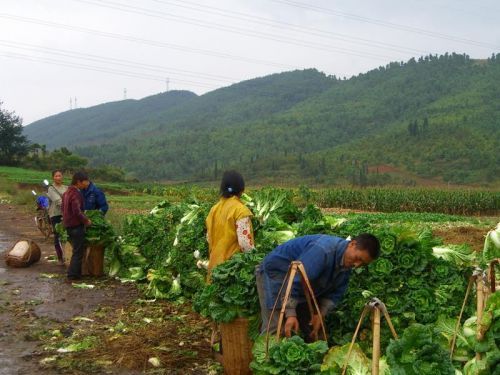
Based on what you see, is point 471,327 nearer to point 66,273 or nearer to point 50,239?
point 66,273

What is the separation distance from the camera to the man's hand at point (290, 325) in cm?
440

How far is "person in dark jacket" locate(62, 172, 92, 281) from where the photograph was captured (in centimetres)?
938

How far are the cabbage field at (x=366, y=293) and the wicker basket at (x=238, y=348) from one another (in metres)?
0.08

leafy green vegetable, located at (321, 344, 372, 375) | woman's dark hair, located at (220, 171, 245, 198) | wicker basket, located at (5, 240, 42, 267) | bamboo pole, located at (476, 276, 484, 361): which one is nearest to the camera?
bamboo pole, located at (476, 276, 484, 361)

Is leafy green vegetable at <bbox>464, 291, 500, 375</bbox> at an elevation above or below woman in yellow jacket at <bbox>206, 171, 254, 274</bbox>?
below

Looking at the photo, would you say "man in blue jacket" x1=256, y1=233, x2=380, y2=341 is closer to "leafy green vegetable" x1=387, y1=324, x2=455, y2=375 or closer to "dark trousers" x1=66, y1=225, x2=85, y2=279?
"leafy green vegetable" x1=387, y1=324, x2=455, y2=375

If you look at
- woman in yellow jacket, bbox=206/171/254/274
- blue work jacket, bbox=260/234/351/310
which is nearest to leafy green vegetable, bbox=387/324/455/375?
blue work jacket, bbox=260/234/351/310

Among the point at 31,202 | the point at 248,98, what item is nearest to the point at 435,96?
the point at 248,98

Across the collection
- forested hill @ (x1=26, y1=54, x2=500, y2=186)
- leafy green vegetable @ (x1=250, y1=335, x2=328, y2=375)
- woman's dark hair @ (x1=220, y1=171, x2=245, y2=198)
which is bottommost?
leafy green vegetable @ (x1=250, y1=335, x2=328, y2=375)

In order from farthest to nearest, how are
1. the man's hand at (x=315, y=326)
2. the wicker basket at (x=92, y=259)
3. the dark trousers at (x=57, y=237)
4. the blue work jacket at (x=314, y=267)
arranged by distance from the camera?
the dark trousers at (x=57, y=237)
the wicker basket at (x=92, y=259)
the man's hand at (x=315, y=326)
the blue work jacket at (x=314, y=267)

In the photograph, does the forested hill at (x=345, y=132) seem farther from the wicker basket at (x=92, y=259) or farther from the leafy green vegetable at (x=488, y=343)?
the leafy green vegetable at (x=488, y=343)

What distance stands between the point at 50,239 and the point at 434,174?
7223cm

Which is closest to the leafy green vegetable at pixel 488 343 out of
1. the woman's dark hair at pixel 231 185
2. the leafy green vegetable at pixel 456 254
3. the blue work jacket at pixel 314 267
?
the blue work jacket at pixel 314 267

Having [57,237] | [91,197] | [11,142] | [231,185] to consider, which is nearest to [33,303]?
[91,197]
